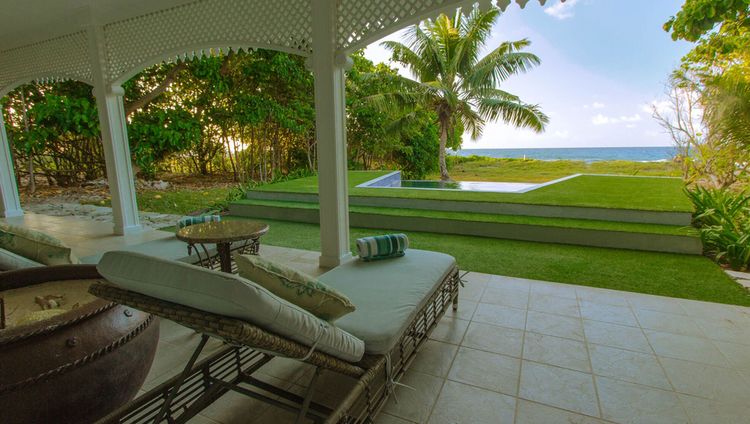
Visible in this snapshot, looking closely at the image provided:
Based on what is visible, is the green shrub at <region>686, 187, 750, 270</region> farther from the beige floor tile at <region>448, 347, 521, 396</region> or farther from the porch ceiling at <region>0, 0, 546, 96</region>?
the porch ceiling at <region>0, 0, 546, 96</region>

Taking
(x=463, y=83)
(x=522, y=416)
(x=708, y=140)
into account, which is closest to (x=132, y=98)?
(x=463, y=83)

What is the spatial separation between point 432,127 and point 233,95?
24.1 feet

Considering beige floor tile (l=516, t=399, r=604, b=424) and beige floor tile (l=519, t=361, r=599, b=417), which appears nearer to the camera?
beige floor tile (l=516, t=399, r=604, b=424)

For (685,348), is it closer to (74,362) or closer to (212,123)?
(74,362)

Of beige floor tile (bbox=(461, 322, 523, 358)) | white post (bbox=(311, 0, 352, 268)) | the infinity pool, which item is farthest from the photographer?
the infinity pool

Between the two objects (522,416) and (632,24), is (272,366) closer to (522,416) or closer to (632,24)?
(522,416)

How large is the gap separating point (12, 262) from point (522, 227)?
15.7ft

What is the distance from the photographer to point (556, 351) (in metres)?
2.22

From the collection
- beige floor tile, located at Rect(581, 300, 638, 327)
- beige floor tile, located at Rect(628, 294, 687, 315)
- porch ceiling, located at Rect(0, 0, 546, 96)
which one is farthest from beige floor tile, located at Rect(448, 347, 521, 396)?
porch ceiling, located at Rect(0, 0, 546, 96)

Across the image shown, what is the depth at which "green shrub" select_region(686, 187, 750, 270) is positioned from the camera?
3.58 metres

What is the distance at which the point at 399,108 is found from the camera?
31.6 feet

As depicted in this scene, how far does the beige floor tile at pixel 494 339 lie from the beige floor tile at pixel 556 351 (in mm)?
57

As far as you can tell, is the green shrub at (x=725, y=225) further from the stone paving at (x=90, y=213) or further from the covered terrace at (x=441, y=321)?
the stone paving at (x=90, y=213)

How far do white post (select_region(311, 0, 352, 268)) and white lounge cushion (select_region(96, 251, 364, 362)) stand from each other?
2449mm
